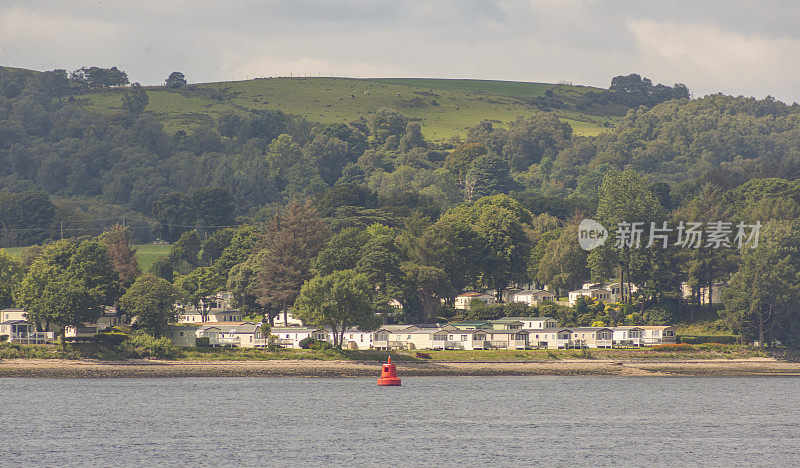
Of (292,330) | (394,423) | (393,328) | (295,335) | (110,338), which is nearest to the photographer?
(394,423)

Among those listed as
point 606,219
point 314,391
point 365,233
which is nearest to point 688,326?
point 606,219

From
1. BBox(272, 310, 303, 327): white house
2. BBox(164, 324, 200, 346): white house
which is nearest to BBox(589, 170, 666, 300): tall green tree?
BBox(272, 310, 303, 327): white house

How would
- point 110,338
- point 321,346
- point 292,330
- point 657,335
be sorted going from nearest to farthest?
1. point 110,338
2. point 321,346
3. point 657,335
4. point 292,330

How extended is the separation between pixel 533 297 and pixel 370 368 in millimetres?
46195

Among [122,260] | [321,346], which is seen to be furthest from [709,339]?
[122,260]

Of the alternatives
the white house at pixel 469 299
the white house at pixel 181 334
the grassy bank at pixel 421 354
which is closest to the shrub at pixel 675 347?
the grassy bank at pixel 421 354

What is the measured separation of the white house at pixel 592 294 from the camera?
151900 mm

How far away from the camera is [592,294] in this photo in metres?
152

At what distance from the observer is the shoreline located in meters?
112

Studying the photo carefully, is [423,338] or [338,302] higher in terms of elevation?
[338,302]

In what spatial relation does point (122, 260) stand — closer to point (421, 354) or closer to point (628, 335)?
point (421, 354)

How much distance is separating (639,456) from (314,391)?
1742 inches

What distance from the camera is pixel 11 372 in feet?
363

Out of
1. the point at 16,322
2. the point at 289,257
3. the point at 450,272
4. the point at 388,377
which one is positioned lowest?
the point at 388,377
